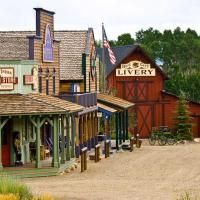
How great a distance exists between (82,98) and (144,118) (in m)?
22.8

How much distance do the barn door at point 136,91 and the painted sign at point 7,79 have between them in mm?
29111

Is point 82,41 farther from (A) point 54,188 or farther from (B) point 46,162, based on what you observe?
(A) point 54,188

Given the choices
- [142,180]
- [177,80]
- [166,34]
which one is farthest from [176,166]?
[166,34]

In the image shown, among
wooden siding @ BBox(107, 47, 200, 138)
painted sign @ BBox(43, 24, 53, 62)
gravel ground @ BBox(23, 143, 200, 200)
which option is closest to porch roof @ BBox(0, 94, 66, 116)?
gravel ground @ BBox(23, 143, 200, 200)

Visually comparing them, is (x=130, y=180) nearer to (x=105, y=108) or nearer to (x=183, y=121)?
(x=105, y=108)

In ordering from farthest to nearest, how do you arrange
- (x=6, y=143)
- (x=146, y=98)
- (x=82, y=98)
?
(x=146, y=98) < (x=82, y=98) < (x=6, y=143)

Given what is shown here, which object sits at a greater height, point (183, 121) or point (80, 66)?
point (80, 66)

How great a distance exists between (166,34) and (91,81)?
342 feet

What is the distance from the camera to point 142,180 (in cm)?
2442

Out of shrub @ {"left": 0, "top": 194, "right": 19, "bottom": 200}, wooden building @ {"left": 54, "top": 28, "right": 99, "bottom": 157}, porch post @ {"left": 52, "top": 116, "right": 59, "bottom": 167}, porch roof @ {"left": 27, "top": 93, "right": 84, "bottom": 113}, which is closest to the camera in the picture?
shrub @ {"left": 0, "top": 194, "right": 19, "bottom": 200}

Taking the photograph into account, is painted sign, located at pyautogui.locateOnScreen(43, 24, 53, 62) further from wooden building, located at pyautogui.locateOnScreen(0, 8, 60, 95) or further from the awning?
the awning

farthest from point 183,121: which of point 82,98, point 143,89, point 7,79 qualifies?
point 7,79

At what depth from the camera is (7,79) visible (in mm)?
27109

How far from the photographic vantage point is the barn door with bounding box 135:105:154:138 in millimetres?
55812
